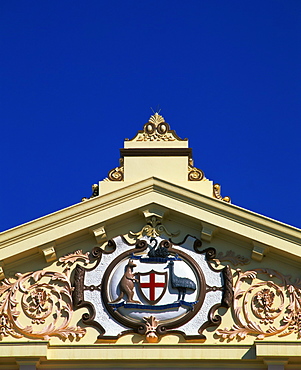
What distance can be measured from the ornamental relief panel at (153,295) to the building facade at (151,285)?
20mm

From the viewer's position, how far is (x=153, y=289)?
22.0 metres

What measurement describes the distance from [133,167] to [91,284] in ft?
10.4

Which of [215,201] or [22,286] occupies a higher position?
[215,201]

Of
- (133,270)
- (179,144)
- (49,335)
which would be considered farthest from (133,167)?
(49,335)

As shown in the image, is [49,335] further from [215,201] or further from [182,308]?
[215,201]

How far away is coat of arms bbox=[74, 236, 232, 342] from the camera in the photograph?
21.8 metres

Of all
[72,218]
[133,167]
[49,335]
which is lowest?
[49,335]

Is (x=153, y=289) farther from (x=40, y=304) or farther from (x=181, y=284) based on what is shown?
(x=40, y=304)

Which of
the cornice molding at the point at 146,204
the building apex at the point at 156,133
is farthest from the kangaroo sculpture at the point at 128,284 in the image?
the building apex at the point at 156,133

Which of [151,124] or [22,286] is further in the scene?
[151,124]

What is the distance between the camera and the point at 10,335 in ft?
71.7

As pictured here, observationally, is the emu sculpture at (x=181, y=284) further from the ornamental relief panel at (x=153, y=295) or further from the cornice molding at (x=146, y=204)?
the cornice molding at (x=146, y=204)

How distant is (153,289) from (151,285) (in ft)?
0.30

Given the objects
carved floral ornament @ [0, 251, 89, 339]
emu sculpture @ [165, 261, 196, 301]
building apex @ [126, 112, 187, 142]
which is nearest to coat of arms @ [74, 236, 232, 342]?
emu sculpture @ [165, 261, 196, 301]
